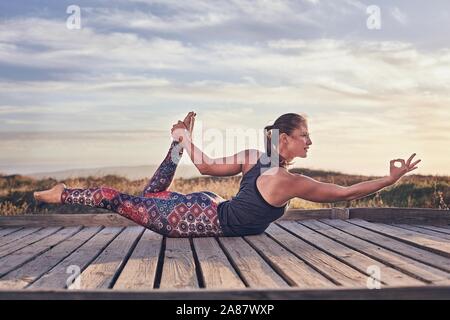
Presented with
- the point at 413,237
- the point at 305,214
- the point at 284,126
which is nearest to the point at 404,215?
the point at 305,214

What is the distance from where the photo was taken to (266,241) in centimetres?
541

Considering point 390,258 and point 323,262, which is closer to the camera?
point 323,262

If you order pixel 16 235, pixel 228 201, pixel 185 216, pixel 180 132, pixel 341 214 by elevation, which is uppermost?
pixel 180 132

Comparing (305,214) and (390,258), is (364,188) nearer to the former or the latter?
(390,258)

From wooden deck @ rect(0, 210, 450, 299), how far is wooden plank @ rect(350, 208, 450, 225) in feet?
0.07

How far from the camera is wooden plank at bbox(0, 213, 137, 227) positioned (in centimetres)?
677

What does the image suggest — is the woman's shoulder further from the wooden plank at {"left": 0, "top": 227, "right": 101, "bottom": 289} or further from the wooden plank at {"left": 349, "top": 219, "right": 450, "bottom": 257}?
the wooden plank at {"left": 0, "top": 227, "right": 101, "bottom": 289}

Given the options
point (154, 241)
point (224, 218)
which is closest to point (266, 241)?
point (224, 218)

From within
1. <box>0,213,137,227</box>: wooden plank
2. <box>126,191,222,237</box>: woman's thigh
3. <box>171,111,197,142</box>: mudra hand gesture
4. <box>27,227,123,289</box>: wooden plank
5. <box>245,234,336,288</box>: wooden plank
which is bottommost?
<box>27,227,123,289</box>: wooden plank

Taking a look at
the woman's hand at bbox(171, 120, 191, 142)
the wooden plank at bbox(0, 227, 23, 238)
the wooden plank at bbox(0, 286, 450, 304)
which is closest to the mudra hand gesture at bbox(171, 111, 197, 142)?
the woman's hand at bbox(171, 120, 191, 142)

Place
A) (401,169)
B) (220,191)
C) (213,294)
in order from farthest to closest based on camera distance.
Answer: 1. (220,191)
2. (401,169)
3. (213,294)

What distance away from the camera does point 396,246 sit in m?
5.17

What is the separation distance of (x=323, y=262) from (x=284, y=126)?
57.3 inches

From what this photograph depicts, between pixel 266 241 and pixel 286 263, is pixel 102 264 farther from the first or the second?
pixel 266 241
